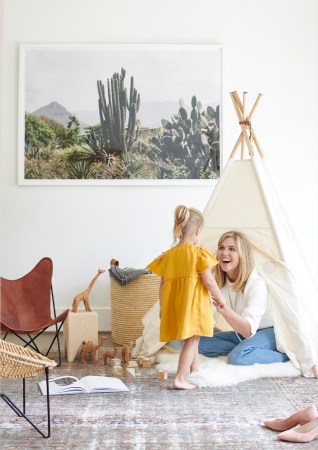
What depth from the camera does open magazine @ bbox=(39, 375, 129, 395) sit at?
319 cm

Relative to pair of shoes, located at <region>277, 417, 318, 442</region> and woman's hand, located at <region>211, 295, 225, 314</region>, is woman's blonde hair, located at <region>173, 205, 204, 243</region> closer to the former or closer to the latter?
woman's hand, located at <region>211, 295, 225, 314</region>

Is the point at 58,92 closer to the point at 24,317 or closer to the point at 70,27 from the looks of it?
the point at 70,27

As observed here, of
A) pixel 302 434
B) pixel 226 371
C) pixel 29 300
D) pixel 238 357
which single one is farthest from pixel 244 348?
pixel 29 300

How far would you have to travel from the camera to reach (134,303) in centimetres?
453

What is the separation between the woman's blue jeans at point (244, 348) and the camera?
3.66 m

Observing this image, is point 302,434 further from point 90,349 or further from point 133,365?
point 90,349

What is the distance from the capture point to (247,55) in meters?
5.00

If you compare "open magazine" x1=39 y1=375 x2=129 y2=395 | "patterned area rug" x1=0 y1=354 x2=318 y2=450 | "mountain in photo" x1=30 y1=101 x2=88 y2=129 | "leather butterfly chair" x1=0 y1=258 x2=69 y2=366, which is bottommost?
"patterned area rug" x1=0 y1=354 x2=318 y2=450

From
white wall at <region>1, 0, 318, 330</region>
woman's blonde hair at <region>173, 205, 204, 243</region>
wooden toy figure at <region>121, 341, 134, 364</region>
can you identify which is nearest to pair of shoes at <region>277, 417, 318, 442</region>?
woman's blonde hair at <region>173, 205, 204, 243</region>

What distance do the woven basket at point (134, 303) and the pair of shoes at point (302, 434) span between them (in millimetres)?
2018

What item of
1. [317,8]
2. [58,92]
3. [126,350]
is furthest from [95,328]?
[317,8]

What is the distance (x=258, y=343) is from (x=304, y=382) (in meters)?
0.36

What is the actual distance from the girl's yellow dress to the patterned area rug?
281 mm

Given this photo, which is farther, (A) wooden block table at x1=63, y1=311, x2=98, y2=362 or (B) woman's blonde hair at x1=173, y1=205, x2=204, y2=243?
(A) wooden block table at x1=63, y1=311, x2=98, y2=362
